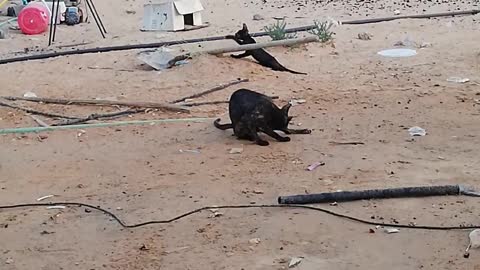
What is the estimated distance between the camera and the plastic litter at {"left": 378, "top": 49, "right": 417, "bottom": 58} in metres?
8.70

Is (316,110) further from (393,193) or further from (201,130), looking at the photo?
(393,193)

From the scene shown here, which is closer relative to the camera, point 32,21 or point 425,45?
point 425,45

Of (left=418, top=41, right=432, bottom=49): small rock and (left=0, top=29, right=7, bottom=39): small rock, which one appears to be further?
(left=0, top=29, right=7, bottom=39): small rock

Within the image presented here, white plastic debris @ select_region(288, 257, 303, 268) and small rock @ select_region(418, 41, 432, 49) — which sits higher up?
white plastic debris @ select_region(288, 257, 303, 268)

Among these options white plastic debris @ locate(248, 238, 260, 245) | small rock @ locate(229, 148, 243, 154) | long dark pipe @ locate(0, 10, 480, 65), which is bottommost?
long dark pipe @ locate(0, 10, 480, 65)

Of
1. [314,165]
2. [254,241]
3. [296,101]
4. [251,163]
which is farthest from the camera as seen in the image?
[296,101]

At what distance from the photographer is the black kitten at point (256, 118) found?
235 inches

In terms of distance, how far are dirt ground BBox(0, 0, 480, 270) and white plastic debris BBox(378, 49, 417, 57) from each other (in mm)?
109

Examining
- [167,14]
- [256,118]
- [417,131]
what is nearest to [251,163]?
[256,118]

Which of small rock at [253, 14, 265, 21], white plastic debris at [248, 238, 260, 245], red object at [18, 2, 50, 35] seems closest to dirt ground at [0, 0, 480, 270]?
white plastic debris at [248, 238, 260, 245]

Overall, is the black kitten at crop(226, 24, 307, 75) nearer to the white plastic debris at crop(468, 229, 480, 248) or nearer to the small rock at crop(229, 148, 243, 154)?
the small rock at crop(229, 148, 243, 154)

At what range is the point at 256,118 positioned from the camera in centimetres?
596

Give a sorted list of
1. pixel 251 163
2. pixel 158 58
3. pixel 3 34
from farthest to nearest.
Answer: pixel 3 34 < pixel 158 58 < pixel 251 163

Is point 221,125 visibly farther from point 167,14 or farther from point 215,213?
point 167,14
